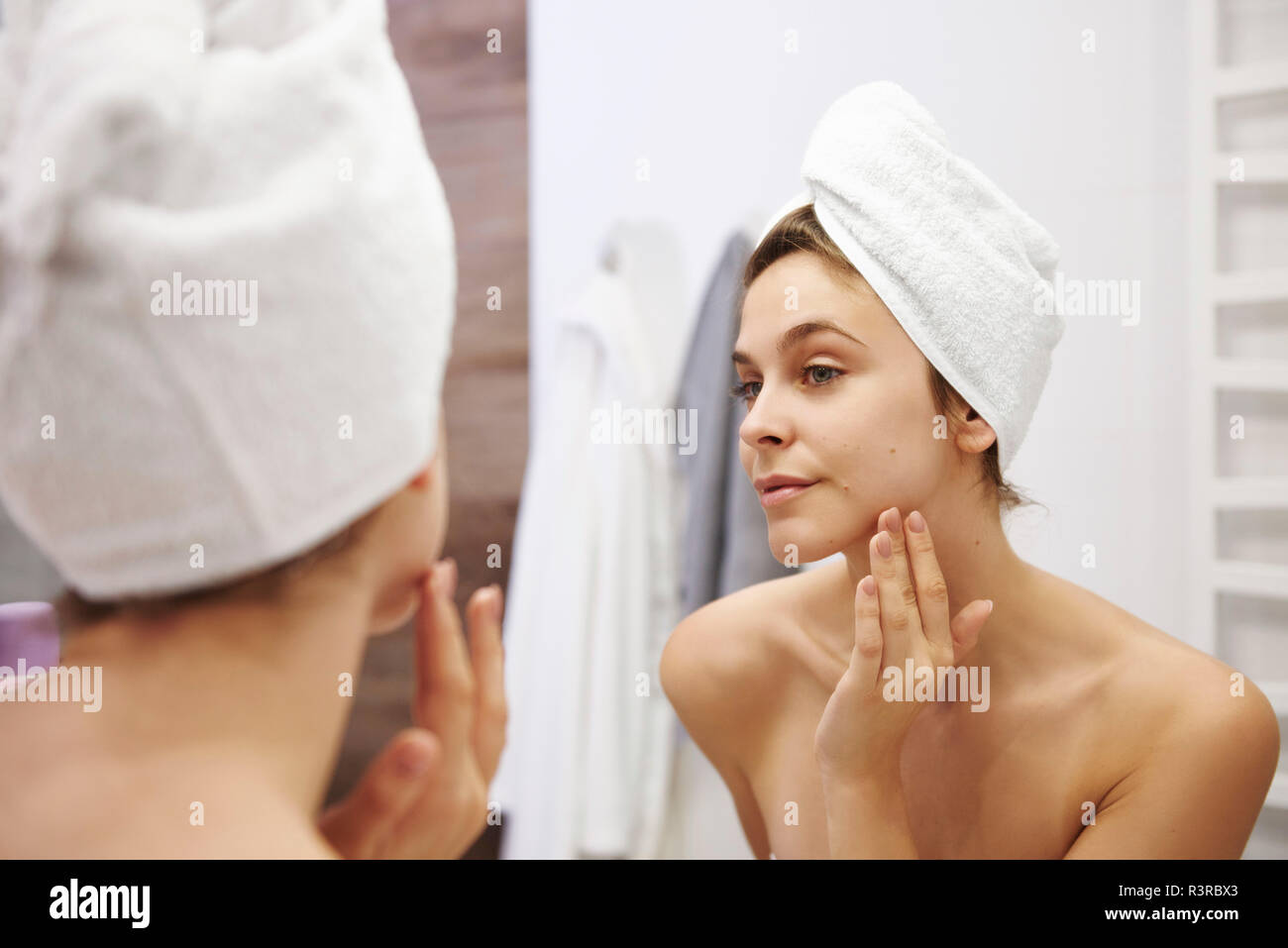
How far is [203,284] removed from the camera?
0.42 m

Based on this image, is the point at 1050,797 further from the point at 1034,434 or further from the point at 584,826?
the point at 584,826

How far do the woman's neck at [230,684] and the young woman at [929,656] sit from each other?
350mm

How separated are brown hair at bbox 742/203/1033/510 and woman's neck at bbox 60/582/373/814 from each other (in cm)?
43

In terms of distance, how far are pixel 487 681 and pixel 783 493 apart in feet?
0.85

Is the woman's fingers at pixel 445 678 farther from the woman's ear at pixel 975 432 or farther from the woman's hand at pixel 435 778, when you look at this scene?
the woman's ear at pixel 975 432

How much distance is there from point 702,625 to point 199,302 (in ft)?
1.96

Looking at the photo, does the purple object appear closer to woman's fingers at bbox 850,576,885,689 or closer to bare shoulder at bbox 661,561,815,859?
bare shoulder at bbox 661,561,815,859

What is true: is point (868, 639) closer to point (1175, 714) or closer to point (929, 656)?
point (929, 656)

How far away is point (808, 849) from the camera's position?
2.56ft

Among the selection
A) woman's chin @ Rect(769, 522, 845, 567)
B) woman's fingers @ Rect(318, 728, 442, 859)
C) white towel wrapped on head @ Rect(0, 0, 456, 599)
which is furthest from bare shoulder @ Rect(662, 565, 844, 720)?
white towel wrapped on head @ Rect(0, 0, 456, 599)

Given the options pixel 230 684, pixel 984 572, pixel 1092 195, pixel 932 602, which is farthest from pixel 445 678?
pixel 1092 195

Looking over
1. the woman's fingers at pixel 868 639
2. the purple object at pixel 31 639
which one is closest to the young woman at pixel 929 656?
the woman's fingers at pixel 868 639
